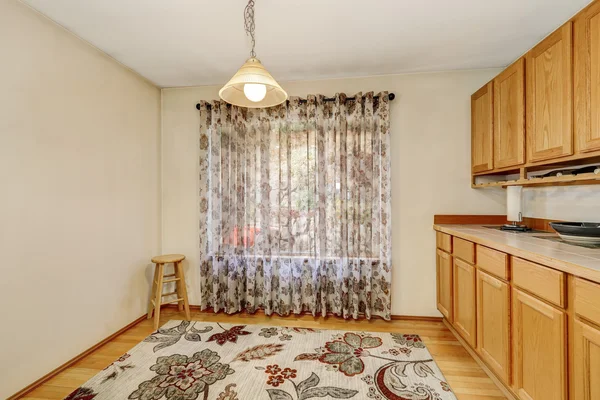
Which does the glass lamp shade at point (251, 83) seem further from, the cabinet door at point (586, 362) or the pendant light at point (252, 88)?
the cabinet door at point (586, 362)

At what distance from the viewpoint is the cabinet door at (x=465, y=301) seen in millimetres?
2129

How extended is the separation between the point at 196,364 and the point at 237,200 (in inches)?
63.2

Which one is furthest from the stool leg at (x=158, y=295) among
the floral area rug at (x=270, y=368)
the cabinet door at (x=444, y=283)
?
the cabinet door at (x=444, y=283)

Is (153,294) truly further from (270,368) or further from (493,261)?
(493,261)

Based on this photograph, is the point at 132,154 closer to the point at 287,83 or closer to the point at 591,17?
the point at 287,83

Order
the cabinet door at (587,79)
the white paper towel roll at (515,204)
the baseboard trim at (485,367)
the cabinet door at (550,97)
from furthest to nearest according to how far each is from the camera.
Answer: the white paper towel roll at (515,204) → the baseboard trim at (485,367) → the cabinet door at (550,97) → the cabinet door at (587,79)

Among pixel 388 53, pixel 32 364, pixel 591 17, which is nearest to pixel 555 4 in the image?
pixel 591 17

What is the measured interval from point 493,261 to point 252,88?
1.98 meters

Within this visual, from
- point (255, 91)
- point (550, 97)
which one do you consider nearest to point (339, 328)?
point (255, 91)

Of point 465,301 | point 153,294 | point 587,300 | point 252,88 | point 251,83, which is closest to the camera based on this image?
point 587,300

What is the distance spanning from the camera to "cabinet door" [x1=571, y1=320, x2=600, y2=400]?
113 cm

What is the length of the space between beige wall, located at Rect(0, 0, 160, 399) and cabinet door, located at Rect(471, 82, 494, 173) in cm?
350

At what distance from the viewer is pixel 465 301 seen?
2258 millimetres

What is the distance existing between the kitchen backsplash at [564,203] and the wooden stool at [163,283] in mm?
3504
